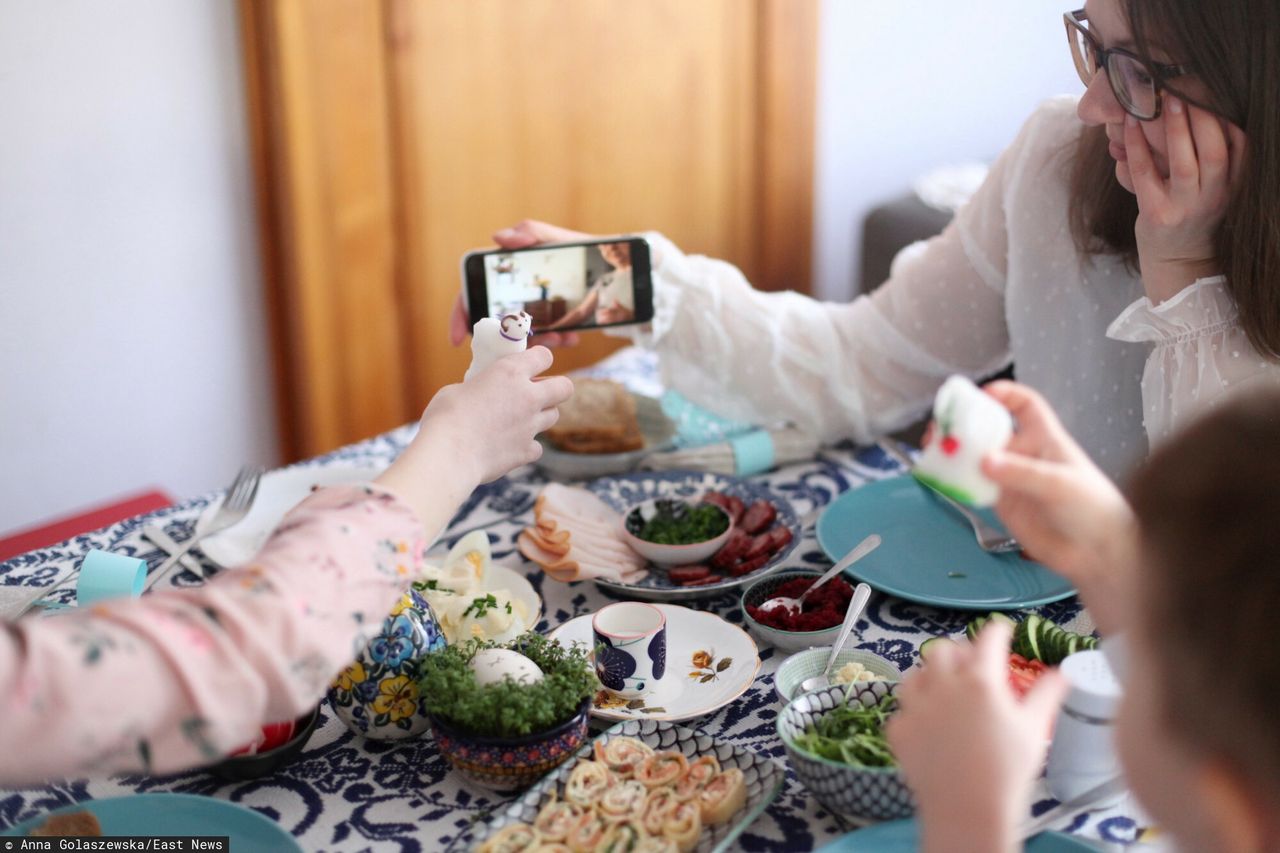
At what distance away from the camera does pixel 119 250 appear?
228 cm

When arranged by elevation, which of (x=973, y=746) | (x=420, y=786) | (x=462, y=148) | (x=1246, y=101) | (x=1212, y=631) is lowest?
(x=420, y=786)

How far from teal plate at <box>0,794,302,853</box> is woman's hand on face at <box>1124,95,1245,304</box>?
41.2 inches

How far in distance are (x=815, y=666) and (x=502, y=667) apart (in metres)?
0.28

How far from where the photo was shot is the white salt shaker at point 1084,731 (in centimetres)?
85

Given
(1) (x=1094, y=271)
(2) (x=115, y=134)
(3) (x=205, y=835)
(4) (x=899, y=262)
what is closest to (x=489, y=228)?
(2) (x=115, y=134)

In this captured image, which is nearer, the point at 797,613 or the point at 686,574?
the point at 797,613

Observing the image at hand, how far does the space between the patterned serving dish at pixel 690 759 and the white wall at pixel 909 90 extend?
2771 millimetres

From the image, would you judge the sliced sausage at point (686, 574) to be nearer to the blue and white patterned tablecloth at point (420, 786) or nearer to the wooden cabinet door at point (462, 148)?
the blue and white patterned tablecloth at point (420, 786)

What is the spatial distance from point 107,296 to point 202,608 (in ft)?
5.81

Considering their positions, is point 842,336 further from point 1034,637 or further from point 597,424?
point 1034,637

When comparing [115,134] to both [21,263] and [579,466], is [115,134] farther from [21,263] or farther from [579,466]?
[579,466]

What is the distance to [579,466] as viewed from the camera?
151 cm

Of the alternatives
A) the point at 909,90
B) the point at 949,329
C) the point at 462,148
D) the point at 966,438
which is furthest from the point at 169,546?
the point at 909,90

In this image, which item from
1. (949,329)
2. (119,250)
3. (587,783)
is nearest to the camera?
(587,783)
